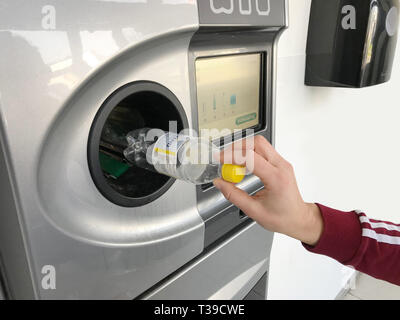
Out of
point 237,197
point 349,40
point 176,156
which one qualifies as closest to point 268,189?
point 237,197

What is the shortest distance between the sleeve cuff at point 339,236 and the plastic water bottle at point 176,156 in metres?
0.26

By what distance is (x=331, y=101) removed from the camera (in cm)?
108

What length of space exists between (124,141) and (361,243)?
1.71ft

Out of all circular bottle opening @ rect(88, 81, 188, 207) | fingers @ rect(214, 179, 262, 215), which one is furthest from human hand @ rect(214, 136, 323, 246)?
circular bottle opening @ rect(88, 81, 188, 207)

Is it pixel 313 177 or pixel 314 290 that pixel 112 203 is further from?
pixel 314 290

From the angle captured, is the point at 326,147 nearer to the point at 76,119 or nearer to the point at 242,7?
the point at 242,7

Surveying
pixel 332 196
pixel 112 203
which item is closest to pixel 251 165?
pixel 112 203

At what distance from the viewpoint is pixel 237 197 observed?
51cm

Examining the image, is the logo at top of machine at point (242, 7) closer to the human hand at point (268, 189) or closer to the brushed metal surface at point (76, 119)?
the brushed metal surface at point (76, 119)

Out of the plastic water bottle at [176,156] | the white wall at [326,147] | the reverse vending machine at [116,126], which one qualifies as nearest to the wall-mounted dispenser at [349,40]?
the white wall at [326,147]

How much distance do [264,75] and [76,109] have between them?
1.36ft

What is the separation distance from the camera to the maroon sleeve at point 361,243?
646 millimetres

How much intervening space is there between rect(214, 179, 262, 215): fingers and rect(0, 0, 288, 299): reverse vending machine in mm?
79

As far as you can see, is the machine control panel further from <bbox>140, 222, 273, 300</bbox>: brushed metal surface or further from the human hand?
<bbox>140, 222, 273, 300</bbox>: brushed metal surface
